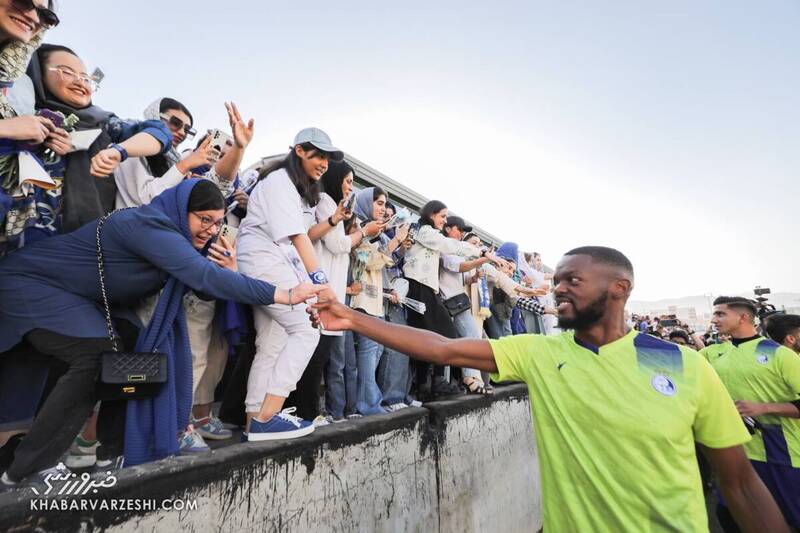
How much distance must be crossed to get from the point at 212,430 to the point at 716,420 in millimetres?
2987

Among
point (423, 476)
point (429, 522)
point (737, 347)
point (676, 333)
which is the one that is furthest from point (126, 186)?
point (676, 333)

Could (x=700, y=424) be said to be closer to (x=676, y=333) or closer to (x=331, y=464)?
(x=331, y=464)

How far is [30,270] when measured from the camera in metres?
1.99

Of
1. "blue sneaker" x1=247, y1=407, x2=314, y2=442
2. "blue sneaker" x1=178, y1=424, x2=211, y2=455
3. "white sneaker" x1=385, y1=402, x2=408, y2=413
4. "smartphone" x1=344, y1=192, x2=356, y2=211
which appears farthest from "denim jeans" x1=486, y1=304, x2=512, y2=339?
"blue sneaker" x1=178, y1=424, x2=211, y2=455

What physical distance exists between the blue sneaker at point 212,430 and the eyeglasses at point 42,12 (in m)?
2.57

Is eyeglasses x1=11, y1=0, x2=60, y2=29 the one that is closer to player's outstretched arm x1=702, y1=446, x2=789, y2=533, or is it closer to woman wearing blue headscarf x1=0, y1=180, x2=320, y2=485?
woman wearing blue headscarf x1=0, y1=180, x2=320, y2=485

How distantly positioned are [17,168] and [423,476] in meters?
2.99

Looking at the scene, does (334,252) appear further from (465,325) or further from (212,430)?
(465,325)

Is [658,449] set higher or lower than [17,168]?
lower

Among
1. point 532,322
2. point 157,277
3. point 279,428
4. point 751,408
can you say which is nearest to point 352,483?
Answer: point 279,428

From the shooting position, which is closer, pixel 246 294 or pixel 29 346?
pixel 29 346

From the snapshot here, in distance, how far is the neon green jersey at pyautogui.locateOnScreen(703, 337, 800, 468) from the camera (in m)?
3.88

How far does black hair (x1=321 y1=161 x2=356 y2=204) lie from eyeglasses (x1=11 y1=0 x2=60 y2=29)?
7.10ft

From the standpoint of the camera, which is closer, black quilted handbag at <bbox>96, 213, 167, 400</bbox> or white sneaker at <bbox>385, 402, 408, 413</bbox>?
black quilted handbag at <bbox>96, 213, 167, 400</bbox>
